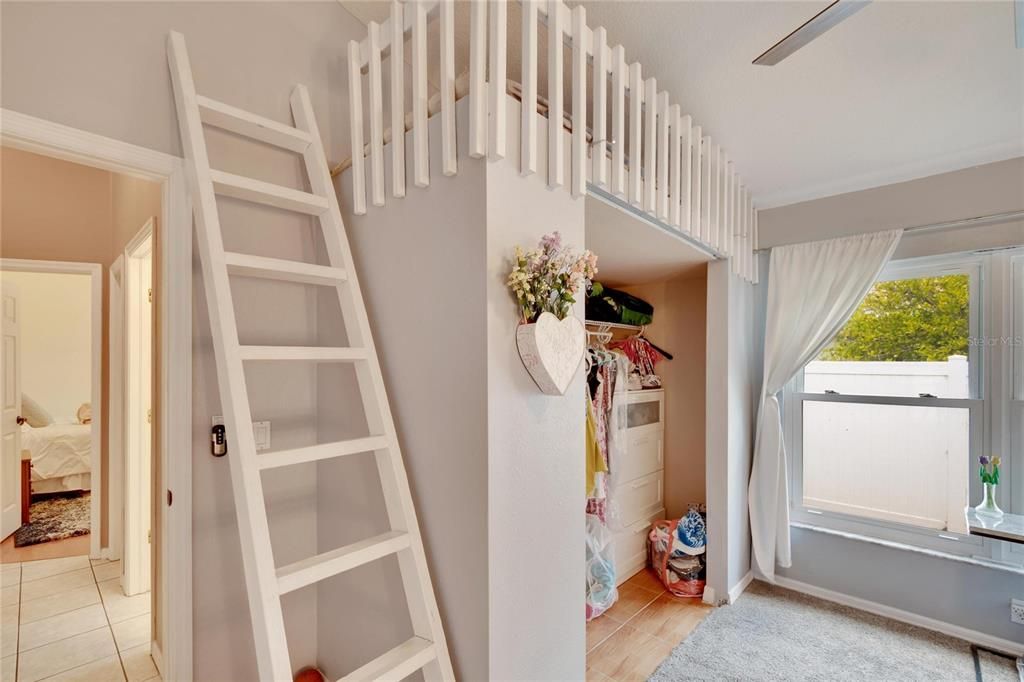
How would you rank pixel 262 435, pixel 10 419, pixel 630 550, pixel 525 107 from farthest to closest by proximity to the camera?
1. pixel 10 419
2. pixel 630 550
3. pixel 262 435
4. pixel 525 107

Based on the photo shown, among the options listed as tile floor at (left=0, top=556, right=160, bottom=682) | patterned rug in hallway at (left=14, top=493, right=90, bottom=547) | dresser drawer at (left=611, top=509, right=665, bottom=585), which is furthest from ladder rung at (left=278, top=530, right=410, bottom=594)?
patterned rug in hallway at (left=14, top=493, right=90, bottom=547)

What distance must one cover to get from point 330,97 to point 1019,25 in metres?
2.18

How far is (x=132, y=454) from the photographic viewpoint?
272cm

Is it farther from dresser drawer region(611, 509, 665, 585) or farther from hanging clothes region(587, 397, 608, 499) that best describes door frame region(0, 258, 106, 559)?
dresser drawer region(611, 509, 665, 585)

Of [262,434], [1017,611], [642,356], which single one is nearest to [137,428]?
[262,434]

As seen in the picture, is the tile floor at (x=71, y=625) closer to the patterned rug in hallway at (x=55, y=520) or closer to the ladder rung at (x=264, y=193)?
the patterned rug in hallway at (x=55, y=520)

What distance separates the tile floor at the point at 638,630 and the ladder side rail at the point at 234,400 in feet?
5.42

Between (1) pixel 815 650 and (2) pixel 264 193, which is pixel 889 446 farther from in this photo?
(2) pixel 264 193

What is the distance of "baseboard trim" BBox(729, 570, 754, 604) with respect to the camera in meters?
2.87

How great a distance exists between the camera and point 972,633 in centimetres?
249

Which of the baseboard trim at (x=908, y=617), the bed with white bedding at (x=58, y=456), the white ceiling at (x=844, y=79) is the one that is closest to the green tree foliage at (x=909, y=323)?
the white ceiling at (x=844, y=79)

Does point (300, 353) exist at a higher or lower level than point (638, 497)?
higher

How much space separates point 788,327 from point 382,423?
107 inches

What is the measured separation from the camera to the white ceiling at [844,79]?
5.46 feet
